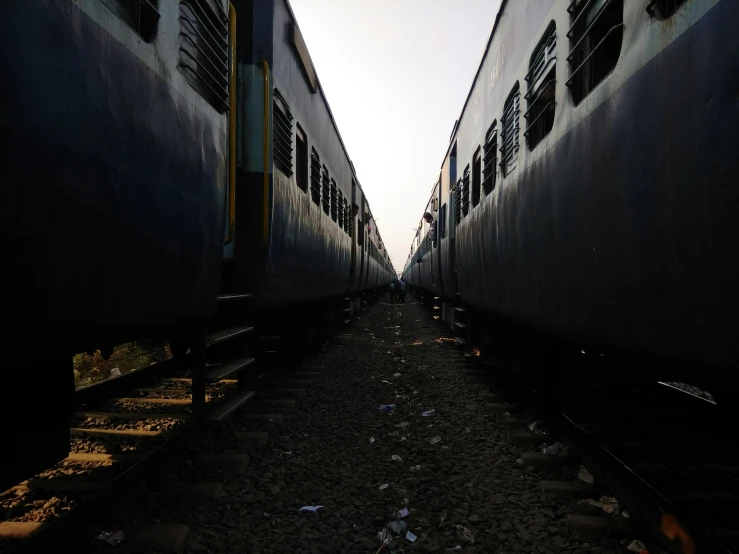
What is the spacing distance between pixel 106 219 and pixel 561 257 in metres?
2.20

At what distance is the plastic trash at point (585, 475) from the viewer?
9.23ft

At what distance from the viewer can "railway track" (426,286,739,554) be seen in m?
2.18

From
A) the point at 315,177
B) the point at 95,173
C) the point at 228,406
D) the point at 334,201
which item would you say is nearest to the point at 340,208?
the point at 334,201

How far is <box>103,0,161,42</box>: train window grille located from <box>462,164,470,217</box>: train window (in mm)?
4902

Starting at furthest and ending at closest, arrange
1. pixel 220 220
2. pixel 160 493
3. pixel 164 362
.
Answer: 1. pixel 164 362
2. pixel 220 220
3. pixel 160 493

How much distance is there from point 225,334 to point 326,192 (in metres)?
4.19

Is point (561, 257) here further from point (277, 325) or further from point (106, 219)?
point (277, 325)

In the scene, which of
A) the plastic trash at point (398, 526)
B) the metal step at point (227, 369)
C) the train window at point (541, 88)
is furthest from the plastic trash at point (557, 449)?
the metal step at point (227, 369)

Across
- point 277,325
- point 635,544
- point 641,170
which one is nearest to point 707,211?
point 641,170

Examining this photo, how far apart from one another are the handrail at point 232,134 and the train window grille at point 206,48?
77 millimetres

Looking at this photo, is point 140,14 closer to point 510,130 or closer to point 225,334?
point 225,334

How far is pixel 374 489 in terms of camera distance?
9.62 feet

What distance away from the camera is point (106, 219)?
1700 mm

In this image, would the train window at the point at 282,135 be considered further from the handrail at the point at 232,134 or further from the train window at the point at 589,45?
the train window at the point at 589,45
